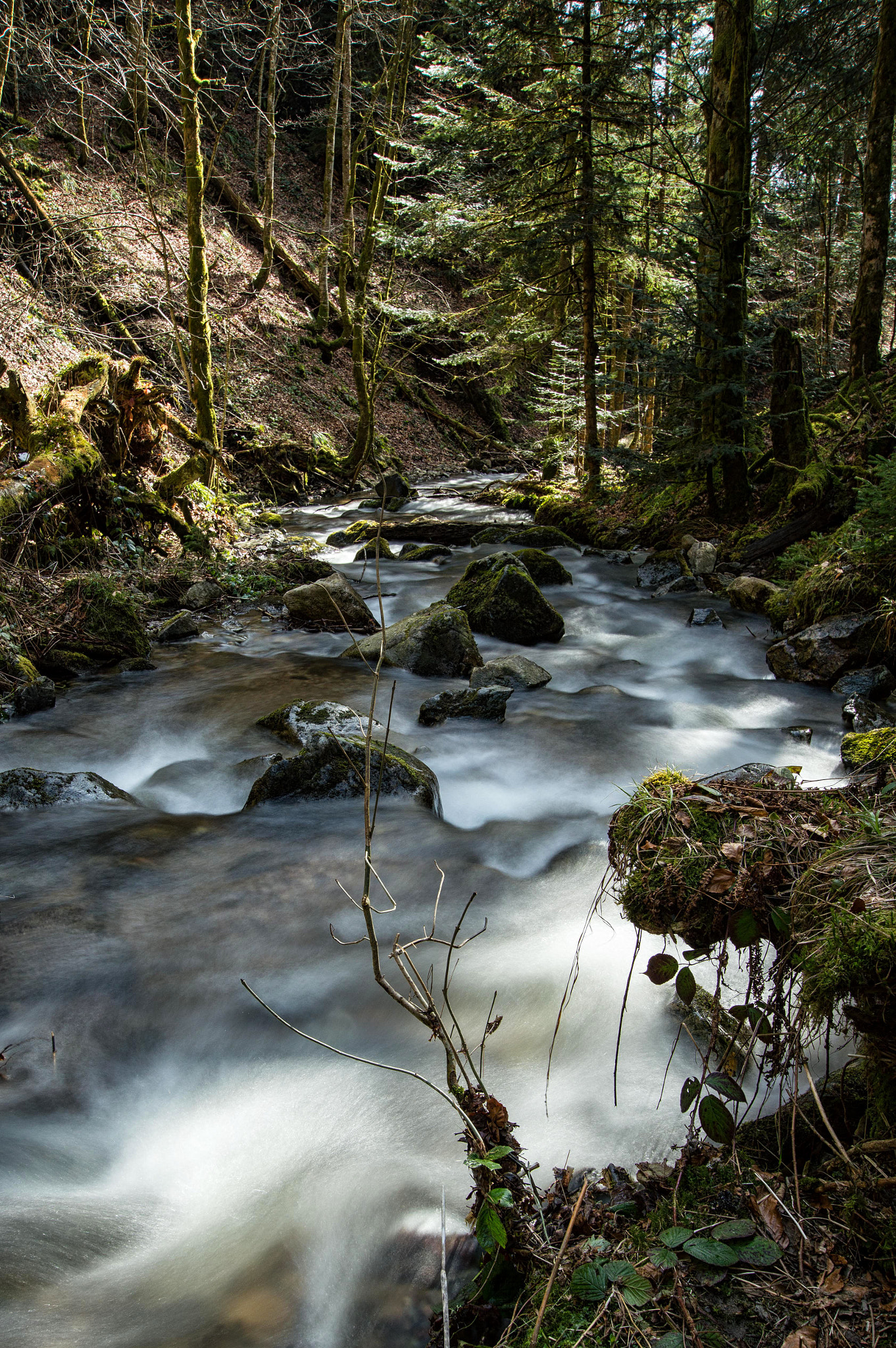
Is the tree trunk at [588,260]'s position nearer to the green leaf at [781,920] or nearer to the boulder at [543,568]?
the boulder at [543,568]

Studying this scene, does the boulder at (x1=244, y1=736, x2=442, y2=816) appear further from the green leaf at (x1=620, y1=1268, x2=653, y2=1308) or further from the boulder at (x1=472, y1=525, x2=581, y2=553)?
the boulder at (x1=472, y1=525, x2=581, y2=553)

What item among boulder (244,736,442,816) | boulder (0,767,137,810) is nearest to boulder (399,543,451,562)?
boulder (244,736,442,816)

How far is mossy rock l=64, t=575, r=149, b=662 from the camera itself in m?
7.41

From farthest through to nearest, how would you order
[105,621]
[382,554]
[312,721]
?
[382,554]
[105,621]
[312,721]

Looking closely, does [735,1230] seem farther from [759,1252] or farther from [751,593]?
[751,593]

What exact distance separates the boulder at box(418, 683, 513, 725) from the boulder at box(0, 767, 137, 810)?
2411mm

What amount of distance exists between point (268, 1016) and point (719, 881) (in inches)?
87.4

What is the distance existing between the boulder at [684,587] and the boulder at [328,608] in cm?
390

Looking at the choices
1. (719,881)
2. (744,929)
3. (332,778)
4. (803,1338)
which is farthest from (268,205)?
(803,1338)

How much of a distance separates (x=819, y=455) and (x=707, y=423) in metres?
1.45

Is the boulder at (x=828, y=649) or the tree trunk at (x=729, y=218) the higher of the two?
the tree trunk at (x=729, y=218)

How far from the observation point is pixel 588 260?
11547 millimetres

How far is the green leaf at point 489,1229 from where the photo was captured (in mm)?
1727

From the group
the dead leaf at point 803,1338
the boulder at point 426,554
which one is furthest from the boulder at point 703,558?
the dead leaf at point 803,1338
